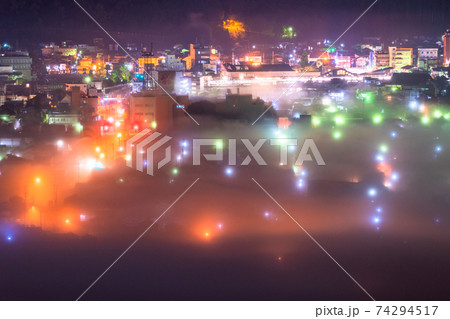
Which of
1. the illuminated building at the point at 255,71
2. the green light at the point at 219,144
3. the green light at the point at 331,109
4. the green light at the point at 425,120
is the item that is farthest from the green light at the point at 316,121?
the illuminated building at the point at 255,71

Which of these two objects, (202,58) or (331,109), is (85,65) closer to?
(202,58)

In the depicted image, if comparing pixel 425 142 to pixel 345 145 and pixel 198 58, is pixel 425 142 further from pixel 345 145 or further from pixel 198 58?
pixel 198 58

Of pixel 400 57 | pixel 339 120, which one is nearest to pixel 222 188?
pixel 339 120

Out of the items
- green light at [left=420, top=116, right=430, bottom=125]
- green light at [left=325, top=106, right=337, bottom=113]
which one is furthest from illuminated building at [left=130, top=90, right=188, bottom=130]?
green light at [left=420, top=116, right=430, bottom=125]

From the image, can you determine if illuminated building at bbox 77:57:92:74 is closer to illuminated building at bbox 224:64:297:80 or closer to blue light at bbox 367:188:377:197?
illuminated building at bbox 224:64:297:80

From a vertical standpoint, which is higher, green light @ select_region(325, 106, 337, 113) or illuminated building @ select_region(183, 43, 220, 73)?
illuminated building @ select_region(183, 43, 220, 73)

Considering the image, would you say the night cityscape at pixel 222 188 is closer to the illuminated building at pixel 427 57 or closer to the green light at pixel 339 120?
the green light at pixel 339 120
